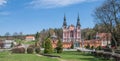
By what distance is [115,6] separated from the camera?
57.5 meters

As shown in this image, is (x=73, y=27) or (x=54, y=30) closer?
(x=73, y=27)

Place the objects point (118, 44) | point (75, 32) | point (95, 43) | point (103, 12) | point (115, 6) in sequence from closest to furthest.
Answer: point (115, 6)
point (103, 12)
point (118, 44)
point (95, 43)
point (75, 32)

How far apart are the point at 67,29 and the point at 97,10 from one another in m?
88.7

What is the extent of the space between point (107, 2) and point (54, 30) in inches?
5234

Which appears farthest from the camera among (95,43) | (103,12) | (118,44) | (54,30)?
(54,30)

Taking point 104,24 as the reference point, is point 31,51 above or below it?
below

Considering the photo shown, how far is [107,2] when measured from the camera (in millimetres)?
59031

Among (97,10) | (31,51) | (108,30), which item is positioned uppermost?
(97,10)

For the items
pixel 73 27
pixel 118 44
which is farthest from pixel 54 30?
pixel 118 44

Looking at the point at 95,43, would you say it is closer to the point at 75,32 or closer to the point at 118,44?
the point at 75,32

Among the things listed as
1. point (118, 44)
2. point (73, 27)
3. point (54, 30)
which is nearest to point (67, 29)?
point (73, 27)

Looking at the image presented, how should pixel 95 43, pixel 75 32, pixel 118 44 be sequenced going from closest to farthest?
pixel 118 44 < pixel 95 43 < pixel 75 32

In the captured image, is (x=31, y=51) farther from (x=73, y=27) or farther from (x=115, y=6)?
(x=73, y=27)

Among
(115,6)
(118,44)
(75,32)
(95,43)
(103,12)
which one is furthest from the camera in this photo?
(75,32)
